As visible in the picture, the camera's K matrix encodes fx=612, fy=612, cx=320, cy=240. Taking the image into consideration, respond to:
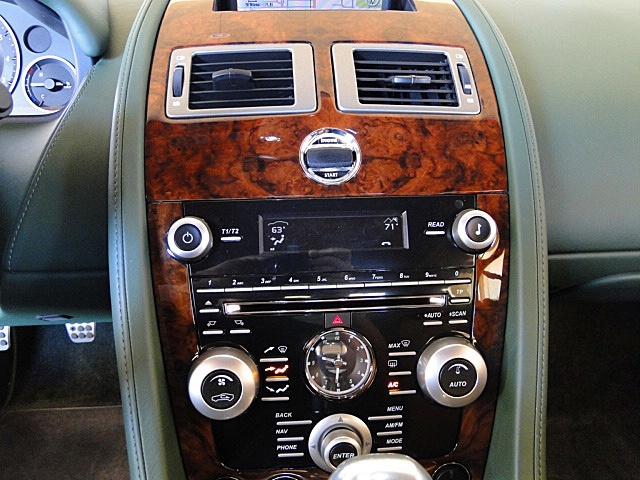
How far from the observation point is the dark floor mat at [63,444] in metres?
1.55

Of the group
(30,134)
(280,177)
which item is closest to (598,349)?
(280,177)

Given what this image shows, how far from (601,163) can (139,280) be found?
82 cm

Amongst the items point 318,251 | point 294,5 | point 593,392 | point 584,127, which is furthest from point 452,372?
point 593,392

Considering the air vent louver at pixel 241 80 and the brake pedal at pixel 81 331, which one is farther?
the brake pedal at pixel 81 331

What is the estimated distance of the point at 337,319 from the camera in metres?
0.91

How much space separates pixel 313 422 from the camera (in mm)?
942

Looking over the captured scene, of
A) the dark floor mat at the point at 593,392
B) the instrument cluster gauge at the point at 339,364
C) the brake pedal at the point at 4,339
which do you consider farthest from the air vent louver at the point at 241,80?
the brake pedal at the point at 4,339

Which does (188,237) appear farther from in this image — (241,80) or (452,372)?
(452,372)

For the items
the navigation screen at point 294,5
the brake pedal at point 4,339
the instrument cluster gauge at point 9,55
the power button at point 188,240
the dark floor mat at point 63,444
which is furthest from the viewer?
the brake pedal at point 4,339

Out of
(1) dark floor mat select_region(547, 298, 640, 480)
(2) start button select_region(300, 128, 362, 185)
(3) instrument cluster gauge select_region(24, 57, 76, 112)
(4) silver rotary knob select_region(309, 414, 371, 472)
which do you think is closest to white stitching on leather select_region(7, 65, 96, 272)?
(3) instrument cluster gauge select_region(24, 57, 76, 112)

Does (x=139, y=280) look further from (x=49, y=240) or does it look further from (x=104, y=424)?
(x=104, y=424)

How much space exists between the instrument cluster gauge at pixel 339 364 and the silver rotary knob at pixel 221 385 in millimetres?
97

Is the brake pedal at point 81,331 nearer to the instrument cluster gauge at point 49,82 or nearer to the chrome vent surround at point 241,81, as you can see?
the instrument cluster gauge at point 49,82

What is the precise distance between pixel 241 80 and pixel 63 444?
1.19 meters
